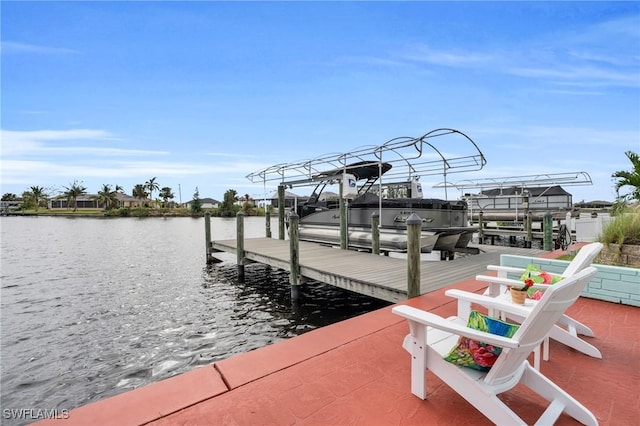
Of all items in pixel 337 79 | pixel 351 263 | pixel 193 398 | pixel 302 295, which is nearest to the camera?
pixel 193 398

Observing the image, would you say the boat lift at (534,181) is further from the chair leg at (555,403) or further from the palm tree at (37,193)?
the palm tree at (37,193)

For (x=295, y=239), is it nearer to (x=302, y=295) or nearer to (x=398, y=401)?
(x=302, y=295)

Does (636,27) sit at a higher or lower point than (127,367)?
higher

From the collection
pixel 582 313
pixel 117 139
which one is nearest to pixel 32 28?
pixel 582 313

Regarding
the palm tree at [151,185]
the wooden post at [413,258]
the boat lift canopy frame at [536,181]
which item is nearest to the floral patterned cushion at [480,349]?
the wooden post at [413,258]

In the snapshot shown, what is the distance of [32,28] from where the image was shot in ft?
31.9

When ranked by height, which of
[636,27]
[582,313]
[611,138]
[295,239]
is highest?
[636,27]

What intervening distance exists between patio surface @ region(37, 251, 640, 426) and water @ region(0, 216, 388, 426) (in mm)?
3051

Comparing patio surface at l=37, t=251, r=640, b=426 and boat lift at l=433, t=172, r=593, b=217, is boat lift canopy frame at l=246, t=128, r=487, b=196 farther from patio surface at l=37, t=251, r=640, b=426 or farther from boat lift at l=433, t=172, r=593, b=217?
patio surface at l=37, t=251, r=640, b=426

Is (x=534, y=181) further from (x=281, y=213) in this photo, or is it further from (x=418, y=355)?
(x=418, y=355)

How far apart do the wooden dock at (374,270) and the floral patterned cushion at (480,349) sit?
2.95 m

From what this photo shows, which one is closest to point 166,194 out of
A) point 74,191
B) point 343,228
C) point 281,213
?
point 74,191

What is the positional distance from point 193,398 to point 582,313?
14.3 ft

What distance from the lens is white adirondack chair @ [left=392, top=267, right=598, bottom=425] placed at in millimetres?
1542
